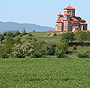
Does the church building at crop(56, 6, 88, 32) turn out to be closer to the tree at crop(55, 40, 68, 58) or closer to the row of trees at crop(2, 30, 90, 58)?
the row of trees at crop(2, 30, 90, 58)

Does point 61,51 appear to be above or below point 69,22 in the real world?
below

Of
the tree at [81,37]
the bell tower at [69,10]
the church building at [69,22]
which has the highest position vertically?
the bell tower at [69,10]

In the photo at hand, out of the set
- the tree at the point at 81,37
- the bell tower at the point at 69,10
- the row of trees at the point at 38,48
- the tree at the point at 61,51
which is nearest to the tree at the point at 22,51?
the row of trees at the point at 38,48

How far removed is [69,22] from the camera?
372ft

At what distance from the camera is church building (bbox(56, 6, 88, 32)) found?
371 ft

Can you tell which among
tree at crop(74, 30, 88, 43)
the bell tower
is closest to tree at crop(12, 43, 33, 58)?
tree at crop(74, 30, 88, 43)

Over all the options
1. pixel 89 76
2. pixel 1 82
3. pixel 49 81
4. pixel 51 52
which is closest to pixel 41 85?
pixel 49 81

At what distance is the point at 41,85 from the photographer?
27.0m

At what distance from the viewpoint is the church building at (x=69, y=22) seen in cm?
11300

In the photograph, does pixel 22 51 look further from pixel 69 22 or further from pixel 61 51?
pixel 69 22

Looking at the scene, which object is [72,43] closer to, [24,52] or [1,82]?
[24,52]

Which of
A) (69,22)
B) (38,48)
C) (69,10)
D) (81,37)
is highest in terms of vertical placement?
(69,10)

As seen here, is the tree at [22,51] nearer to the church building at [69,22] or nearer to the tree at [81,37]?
the tree at [81,37]

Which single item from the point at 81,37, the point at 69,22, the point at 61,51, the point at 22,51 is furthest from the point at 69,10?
the point at 22,51
